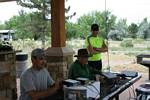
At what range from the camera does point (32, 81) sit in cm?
296

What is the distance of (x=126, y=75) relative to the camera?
4.02 meters

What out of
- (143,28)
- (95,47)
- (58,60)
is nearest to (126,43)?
(143,28)

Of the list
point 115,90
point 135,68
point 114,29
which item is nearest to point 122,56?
point 135,68

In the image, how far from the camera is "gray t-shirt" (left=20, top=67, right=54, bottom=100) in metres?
2.93

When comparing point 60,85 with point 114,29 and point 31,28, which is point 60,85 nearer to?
point 114,29

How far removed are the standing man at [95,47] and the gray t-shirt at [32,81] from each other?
219cm

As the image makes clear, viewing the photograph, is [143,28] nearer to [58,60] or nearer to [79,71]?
[58,60]

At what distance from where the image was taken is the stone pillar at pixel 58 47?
6.06 m

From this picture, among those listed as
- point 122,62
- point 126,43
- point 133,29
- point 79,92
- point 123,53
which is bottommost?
point 122,62

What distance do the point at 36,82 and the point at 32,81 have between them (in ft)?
0.28

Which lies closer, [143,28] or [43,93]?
[43,93]

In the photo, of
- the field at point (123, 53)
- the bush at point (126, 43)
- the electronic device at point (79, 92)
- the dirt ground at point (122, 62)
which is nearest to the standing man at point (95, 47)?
the electronic device at point (79, 92)

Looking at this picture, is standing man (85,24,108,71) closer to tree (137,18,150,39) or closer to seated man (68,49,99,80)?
→ seated man (68,49,99,80)

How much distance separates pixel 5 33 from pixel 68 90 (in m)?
8.79
